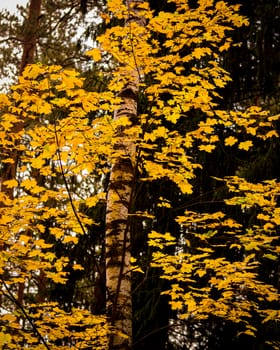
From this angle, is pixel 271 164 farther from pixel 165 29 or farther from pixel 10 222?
pixel 10 222

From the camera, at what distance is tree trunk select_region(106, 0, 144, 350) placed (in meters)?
3.04

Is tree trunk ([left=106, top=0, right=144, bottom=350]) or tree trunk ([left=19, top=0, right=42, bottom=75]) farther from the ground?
tree trunk ([left=19, top=0, right=42, bottom=75])

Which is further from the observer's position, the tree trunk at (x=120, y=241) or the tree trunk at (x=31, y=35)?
the tree trunk at (x=31, y=35)

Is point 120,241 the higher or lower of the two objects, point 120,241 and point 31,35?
the lower

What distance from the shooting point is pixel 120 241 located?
3250 mm

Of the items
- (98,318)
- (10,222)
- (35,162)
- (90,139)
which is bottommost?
(98,318)

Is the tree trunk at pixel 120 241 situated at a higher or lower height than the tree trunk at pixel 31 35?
lower

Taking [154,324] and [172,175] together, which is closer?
[172,175]

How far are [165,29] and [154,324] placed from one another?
13.1 ft

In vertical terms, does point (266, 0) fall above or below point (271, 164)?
above

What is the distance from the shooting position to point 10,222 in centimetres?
343

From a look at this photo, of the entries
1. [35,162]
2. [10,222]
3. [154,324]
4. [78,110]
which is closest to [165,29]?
[78,110]

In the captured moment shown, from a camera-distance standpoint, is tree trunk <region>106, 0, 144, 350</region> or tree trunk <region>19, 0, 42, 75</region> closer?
tree trunk <region>106, 0, 144, 350</region>

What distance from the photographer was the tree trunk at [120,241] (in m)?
3.04
